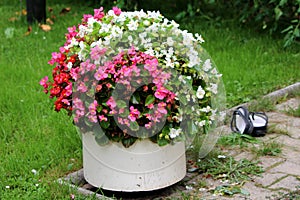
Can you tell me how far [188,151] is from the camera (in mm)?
4062

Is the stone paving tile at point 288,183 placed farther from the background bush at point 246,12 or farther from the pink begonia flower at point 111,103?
the background bush at point 246,12

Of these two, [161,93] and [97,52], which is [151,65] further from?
[97,52]

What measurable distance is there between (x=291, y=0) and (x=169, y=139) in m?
3.90

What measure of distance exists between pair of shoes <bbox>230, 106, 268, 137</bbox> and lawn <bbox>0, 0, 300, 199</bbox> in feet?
1.71

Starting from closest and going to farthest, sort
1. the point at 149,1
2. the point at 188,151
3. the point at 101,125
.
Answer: the point at 101,125
the point at 188,151
the point at 149,1

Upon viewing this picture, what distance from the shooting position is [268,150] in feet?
13.2

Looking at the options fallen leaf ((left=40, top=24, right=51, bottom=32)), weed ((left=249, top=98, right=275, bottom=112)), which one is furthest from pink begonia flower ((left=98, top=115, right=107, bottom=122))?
fallen leaf ((left=40, top=24, right=51, bottom=32))

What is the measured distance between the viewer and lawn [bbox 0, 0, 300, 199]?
12.3 feet

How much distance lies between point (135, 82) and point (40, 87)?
2267 mm

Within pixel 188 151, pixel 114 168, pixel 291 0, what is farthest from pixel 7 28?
pixel 114 168

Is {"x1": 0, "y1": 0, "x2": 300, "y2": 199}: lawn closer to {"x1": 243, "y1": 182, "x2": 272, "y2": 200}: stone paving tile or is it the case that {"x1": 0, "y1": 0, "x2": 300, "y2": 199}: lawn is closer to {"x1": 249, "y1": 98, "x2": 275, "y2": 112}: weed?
{"x1": 249, "y1": 98, "x2": 275, "y2": 112}: weed

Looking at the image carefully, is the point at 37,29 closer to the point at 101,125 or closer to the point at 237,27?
the point at 237,27

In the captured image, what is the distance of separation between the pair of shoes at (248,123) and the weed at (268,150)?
21cm

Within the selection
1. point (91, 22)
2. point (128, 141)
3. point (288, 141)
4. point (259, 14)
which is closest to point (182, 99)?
point (128, 141)
